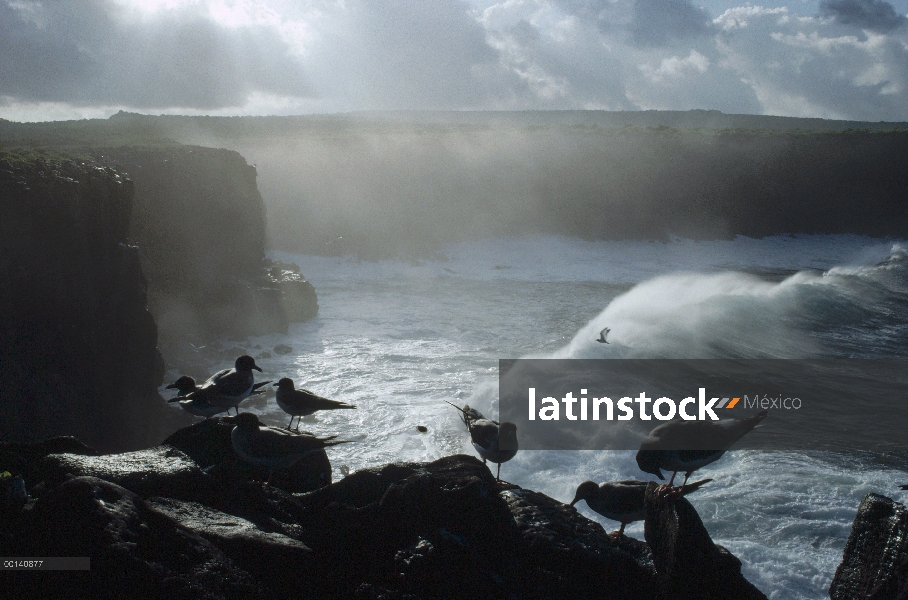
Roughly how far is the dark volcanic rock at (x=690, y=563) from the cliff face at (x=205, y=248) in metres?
15.1

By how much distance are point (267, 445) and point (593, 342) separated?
1333 cm

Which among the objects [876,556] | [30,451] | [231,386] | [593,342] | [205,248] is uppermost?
[205,248]

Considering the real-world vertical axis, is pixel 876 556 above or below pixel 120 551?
below

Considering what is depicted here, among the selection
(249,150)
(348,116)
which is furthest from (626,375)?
(348,116)

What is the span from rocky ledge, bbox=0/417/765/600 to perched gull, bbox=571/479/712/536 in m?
0.31

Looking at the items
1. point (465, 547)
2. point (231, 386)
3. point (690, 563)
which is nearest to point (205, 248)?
point (231, 386)

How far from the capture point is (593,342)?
17.5 metres

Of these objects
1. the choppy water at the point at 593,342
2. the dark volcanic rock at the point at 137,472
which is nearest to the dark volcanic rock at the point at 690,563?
the choppy water at the point at 593,342

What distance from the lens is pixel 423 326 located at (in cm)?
2116

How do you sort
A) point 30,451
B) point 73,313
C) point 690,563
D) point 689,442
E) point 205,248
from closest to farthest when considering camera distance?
1. point 690,563
2. point 689,442
3. point 30,451
4. point 73,313
5. point 205,248

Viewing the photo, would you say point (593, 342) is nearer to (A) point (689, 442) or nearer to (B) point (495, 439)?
(B) point (495, 439)

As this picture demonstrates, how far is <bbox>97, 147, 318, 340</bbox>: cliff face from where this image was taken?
58.9 ft

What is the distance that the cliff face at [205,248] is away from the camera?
17938 mm

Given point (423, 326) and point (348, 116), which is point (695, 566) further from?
point (348, 116)
